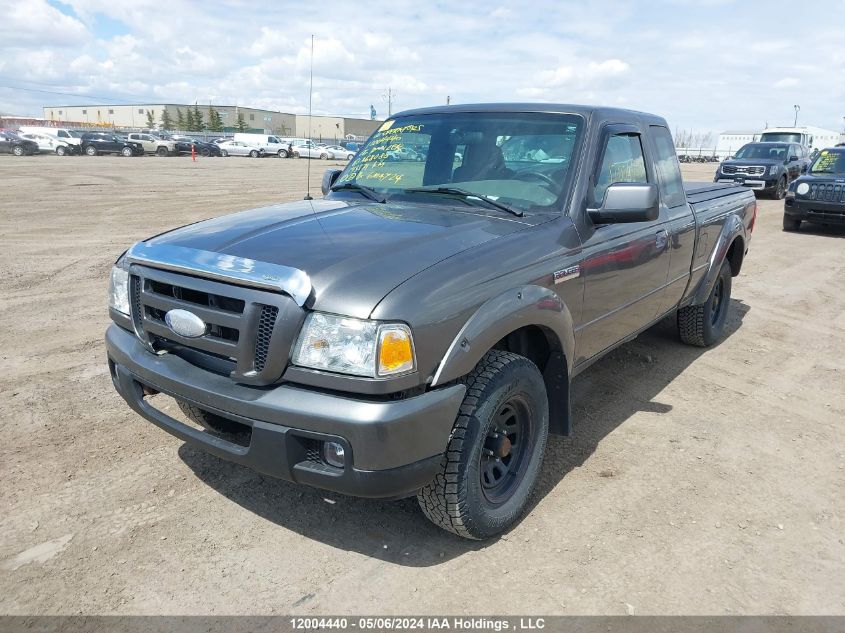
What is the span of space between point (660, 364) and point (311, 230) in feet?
11.3

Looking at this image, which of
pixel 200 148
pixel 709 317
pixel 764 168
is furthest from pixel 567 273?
pixel 200 148

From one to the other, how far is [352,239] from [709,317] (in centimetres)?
396

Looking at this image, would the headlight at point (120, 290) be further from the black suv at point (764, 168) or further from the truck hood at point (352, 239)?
the black suv at point (764, 168)

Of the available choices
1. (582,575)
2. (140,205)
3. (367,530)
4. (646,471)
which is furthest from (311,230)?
(140,205)

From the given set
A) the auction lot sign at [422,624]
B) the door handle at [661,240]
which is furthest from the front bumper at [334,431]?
the door handle at [661,240]

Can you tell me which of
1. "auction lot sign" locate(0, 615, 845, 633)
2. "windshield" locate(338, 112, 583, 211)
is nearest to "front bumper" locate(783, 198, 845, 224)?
→ "windshield" locate(338, 112, 583, 211)

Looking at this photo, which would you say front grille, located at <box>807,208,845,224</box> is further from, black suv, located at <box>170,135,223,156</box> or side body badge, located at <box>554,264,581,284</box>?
black suv, located at <box>170,135,223,156</box>

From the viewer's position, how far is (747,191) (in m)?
6.36

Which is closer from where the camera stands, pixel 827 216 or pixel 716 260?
pixel 716 260

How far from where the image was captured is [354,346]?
224 centimetres

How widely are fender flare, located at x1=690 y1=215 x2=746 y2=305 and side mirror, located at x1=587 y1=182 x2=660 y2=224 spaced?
2.25m

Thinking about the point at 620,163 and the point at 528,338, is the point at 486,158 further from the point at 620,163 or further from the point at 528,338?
the point at 528,338

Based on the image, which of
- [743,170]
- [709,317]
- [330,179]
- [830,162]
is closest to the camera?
[330,179]

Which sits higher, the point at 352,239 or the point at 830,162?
the point at 830,162
